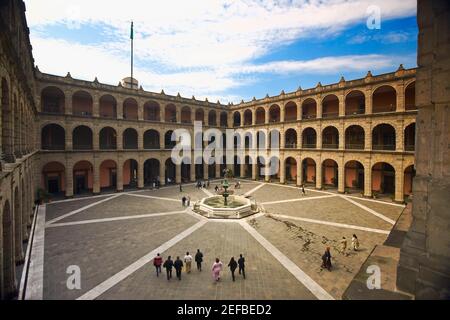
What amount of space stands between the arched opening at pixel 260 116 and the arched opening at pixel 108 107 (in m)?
23.4

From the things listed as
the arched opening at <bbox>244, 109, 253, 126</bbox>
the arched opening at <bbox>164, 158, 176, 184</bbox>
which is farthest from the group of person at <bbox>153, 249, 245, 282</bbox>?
the arched opening at <bbox>244, 109, 253, 126</bbox>

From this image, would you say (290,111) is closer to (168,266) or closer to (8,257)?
(168,266)

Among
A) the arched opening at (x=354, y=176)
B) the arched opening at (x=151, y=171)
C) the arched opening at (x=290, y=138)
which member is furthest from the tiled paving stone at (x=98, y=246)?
the arched opening at (x=354, y=176)

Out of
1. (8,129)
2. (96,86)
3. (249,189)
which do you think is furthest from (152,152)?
(8,129)

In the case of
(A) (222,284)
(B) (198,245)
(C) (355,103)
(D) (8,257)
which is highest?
(C) (355,103)

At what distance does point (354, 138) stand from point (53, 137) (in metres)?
38.0

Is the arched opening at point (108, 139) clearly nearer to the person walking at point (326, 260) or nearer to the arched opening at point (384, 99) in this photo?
the person walking at point (326, 260)

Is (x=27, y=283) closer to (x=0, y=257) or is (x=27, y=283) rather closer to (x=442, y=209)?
(x=0, y=257)

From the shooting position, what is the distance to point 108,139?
30.7 m

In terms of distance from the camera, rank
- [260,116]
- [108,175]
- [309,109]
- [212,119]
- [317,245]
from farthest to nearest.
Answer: [212,119] < [260,116] < [309,109] < [108,175] < [317,245]

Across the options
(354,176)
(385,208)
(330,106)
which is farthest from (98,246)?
(330,106)

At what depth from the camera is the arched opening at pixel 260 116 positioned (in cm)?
4050

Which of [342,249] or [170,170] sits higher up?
[170,170]

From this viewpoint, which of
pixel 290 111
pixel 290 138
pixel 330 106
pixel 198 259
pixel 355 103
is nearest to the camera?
pixel 198 259
